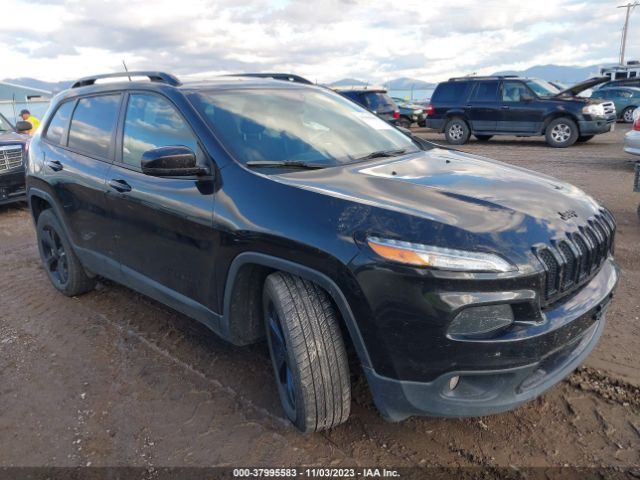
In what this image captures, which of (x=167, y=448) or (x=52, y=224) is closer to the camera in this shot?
(x=167, y=448)

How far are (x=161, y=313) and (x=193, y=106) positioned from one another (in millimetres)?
1796

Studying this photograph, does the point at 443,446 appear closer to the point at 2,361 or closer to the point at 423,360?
the point at 423,360

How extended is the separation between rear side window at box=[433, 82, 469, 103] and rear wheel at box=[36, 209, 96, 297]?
508 inches

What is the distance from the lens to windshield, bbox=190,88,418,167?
9.55 ft

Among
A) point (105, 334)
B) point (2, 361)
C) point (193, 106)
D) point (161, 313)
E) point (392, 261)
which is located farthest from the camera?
point (161, 313)

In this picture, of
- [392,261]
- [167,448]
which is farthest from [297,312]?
[167,448]

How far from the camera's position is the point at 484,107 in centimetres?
1468

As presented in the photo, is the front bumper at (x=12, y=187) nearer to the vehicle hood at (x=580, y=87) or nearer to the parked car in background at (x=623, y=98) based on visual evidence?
the vehicle hood at (x=580, y=87)

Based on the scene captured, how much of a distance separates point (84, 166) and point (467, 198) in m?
2.77

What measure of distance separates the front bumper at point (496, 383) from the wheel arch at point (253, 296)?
0.64 feet

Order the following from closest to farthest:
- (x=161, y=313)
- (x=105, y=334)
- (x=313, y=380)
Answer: (x=313, y=380)
(x=105, y=334)
(x=161, y=313)

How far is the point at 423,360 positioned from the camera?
211 centimetres

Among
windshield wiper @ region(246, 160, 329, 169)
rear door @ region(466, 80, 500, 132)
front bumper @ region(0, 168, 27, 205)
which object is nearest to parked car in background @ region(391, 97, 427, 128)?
rear door @ region(466, 80, 500, 132)

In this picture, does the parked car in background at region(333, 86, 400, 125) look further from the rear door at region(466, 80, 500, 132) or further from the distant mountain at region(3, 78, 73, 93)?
the distant mountain at region(3, 78, 73, 93)
